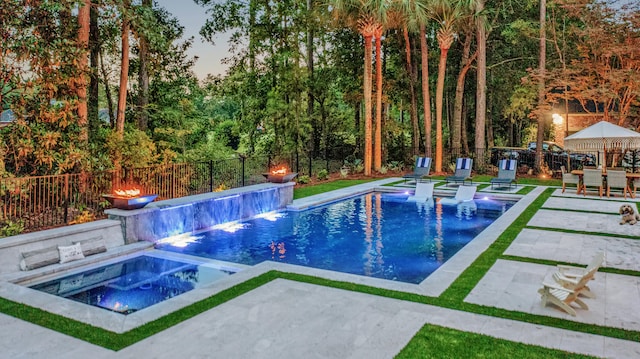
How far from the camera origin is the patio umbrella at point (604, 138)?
13930 mm

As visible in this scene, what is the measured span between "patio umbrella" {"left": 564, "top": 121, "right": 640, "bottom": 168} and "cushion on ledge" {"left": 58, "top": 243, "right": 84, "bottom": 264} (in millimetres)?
14597

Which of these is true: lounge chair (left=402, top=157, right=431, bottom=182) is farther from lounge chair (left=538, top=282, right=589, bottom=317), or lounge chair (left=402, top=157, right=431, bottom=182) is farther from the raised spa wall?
lounge chair (left=538, top=282, right=589, bottom=317)

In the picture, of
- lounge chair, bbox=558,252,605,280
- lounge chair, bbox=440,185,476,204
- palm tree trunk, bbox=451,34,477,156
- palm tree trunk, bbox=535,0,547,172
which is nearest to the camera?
lounge chair, bbox=558,252,605,280

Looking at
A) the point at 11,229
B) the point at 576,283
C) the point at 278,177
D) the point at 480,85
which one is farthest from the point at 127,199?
the point at 480,85

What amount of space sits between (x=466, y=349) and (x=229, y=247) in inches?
230

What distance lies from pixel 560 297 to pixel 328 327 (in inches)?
108

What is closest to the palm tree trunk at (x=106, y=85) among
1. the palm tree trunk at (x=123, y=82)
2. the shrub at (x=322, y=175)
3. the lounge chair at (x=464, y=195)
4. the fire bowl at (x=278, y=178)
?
the palm tree trunk at (x=123, y=82)

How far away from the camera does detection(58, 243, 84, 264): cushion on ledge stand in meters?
7.49

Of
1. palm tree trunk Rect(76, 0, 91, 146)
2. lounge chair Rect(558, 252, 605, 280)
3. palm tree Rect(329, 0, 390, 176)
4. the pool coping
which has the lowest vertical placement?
the pool coping

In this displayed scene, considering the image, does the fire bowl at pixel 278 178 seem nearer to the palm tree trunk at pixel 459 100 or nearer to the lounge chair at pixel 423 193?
the lounge chair at pixel 423 193

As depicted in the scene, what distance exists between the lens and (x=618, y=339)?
4.46 metres

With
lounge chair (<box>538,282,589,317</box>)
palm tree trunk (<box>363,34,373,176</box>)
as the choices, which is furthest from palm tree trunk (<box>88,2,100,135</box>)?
lounge chair (<box>538,282,589,317</box>)

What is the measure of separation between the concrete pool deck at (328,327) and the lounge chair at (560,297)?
95 millimetres

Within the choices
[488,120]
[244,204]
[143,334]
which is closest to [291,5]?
[244,204]
